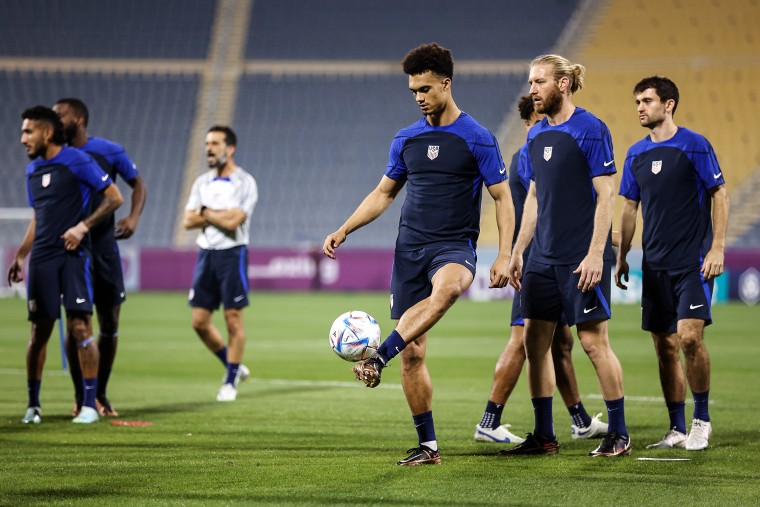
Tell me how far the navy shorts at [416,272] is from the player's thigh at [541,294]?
56 cm

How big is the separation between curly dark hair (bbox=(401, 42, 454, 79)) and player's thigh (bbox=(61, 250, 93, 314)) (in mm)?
3756

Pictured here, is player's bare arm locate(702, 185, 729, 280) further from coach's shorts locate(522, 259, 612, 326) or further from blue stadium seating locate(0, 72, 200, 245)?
blue stadium seating locate(0, 72, 200, 245)

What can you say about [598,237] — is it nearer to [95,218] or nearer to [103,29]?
[95,218]

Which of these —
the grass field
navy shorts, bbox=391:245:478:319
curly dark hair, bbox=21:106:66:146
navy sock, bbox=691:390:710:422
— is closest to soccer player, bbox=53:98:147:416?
curly dark hair, bbox=21:106:66:146

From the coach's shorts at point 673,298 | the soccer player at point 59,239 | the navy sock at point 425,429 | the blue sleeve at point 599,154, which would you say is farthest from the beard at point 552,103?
the soccer player at point 59,239

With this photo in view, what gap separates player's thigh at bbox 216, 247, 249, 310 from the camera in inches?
428

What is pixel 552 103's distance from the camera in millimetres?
6949

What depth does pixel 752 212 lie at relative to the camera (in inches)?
1383

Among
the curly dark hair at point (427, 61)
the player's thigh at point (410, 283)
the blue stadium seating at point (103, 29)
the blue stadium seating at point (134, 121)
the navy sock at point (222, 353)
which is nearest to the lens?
the curly dark hair at point (427, 61)

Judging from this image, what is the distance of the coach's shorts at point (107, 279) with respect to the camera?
945 cm

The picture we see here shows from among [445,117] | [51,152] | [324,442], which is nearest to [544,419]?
[324,442]

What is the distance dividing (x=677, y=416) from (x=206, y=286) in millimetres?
5062

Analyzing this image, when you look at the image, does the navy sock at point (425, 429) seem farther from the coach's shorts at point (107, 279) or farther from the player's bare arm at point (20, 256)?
the player's bare arm at point (20, 256)

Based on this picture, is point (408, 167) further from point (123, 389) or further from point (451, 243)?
point (123, 389)
